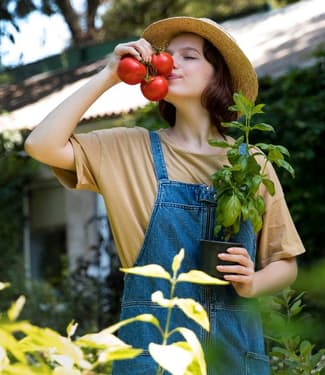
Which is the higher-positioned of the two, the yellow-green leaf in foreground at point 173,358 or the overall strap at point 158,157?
the yellow-green leaf in foreground at point 173,358

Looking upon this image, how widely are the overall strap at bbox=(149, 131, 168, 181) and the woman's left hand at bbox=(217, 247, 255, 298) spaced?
27 cm

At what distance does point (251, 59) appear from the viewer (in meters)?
8.31

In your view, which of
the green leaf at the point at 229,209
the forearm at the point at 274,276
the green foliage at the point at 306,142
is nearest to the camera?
the green leaf at the point at 229,209

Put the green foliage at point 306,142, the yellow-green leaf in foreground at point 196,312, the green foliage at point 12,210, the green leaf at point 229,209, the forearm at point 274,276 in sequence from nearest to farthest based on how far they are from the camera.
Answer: the yellow-green leaf in foreground at point 196,312, the green leaf at point 229,209, the forearm at point 274,276, the green foliage at point 306,142, the green foliage at point 12,210

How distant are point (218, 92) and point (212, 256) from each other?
0.52 meters

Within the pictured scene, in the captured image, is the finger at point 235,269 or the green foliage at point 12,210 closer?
the finger at point 235,269

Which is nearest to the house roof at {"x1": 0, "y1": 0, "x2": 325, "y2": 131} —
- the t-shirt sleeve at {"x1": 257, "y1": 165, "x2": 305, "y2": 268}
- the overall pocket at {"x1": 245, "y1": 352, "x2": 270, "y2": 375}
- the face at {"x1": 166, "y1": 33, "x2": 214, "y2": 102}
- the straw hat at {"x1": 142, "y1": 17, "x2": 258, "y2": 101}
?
the straw hat at {"x1": 142, "y1": 17, "x2": 258, "y2": 101}

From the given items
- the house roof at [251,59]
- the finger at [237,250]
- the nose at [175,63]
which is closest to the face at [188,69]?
the nose at [175,63]

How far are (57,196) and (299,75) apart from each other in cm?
528

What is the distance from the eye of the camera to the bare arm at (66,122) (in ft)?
6.79

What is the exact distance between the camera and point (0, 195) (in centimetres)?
1002

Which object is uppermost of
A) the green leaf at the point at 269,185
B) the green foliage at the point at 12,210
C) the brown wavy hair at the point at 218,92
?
the brown wavy hair at the point at 218,92

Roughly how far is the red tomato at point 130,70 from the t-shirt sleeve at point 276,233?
0.41 metres

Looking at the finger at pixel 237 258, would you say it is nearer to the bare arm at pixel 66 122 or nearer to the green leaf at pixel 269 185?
the green leaf at pixel 269 185
